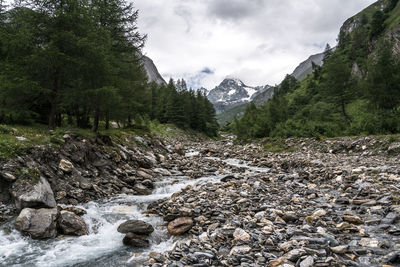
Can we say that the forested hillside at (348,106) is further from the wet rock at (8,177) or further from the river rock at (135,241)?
the wet rock at (8,177)

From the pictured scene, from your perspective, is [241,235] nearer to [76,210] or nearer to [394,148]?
[76,210]

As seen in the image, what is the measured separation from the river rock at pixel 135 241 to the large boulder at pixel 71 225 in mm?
1716

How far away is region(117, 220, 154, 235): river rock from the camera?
718cm

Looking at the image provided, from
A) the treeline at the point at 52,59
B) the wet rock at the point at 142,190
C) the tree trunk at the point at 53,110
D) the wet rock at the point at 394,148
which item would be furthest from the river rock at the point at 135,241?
the wet rock at the point at 394,148

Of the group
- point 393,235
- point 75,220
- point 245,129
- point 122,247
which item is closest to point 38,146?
point 75,220

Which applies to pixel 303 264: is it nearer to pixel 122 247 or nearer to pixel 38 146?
pixel 122 247

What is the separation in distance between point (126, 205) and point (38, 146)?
16.5 ft

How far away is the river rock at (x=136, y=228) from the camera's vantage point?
7.18m

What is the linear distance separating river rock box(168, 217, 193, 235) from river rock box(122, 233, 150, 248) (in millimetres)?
904

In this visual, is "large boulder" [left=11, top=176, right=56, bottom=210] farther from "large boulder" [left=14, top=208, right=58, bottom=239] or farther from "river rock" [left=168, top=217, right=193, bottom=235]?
"river rock" [left=168, top=217, right=193, bottom=235]

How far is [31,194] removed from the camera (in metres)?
7.79

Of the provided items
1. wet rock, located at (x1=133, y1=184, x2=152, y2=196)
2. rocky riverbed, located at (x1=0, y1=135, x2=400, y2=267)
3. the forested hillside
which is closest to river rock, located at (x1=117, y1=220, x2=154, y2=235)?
rocky riverbed, located at (x1=0, y1=135, x2=400, y2=267)

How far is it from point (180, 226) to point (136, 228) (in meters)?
1.46

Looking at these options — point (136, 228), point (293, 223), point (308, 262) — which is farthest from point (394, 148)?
point (136, 228)
